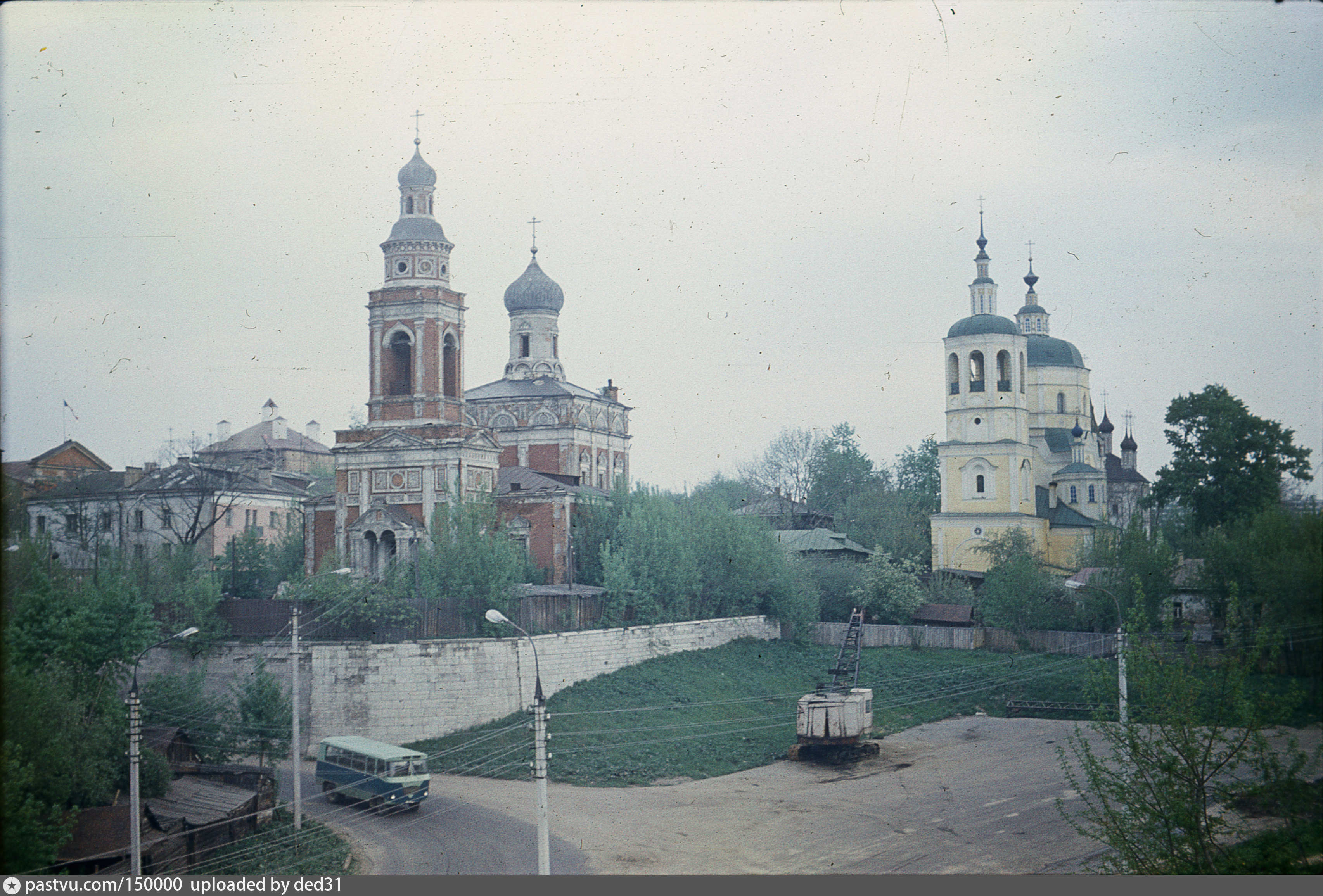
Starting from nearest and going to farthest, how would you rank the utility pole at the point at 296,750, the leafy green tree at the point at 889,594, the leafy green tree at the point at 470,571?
1. the utility pole at the point at 296,750
2. the leafy green tree at the point at 470,571
3. the leafy green tree at the point at 889,594

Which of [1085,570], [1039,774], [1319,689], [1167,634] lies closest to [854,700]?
[1039,774]

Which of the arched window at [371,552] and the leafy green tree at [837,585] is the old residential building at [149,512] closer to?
the arched window at [371,552]

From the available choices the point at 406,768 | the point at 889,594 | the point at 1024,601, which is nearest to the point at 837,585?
the point at 889,594

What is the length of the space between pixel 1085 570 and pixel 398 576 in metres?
23.4

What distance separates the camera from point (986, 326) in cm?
4541

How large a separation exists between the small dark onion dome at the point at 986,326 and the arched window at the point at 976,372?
2.73 feet

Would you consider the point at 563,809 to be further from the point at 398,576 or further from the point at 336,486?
the point at 336,486

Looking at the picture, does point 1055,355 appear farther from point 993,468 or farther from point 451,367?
point 451,367

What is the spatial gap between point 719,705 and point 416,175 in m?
19.8

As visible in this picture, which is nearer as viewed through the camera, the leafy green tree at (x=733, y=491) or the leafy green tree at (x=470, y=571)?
the leafy green tree at (x=470, y=571)

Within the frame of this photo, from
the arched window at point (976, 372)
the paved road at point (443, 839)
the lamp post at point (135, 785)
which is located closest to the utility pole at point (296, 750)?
the paved road at point (443, 839)

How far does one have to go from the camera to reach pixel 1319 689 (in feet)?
44.0

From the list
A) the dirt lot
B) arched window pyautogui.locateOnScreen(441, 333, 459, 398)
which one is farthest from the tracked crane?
arched window pyautogui.locateOnScreen(441, 333, 459, 398)

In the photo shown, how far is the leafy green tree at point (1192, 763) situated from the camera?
13.8 metres
